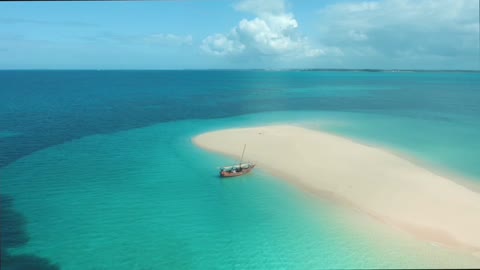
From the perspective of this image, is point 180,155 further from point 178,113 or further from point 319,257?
point 178,113

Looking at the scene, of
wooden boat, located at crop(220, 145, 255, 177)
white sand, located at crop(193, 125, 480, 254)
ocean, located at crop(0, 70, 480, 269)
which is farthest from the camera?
wooden boat, located at crop(220, 145, 255, 177)

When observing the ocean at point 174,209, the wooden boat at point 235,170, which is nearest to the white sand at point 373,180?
the ocean at point 174,209

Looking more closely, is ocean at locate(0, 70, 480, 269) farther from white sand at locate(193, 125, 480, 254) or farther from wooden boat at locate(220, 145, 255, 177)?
white sand at locate(193, 125, 480, 254)

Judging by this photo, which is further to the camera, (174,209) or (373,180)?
(373,180)

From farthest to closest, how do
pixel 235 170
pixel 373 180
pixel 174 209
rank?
1. pixel 235 170
2. pixel 373 180
3. pixel 174 209

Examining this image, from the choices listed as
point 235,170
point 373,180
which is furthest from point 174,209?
point 373,180

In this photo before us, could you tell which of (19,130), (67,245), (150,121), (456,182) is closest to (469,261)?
(456,182)

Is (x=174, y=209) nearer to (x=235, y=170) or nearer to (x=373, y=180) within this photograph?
(x=235, y=170)

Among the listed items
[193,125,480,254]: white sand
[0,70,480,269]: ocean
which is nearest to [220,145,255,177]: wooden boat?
[0,70,480,269]: ocean
